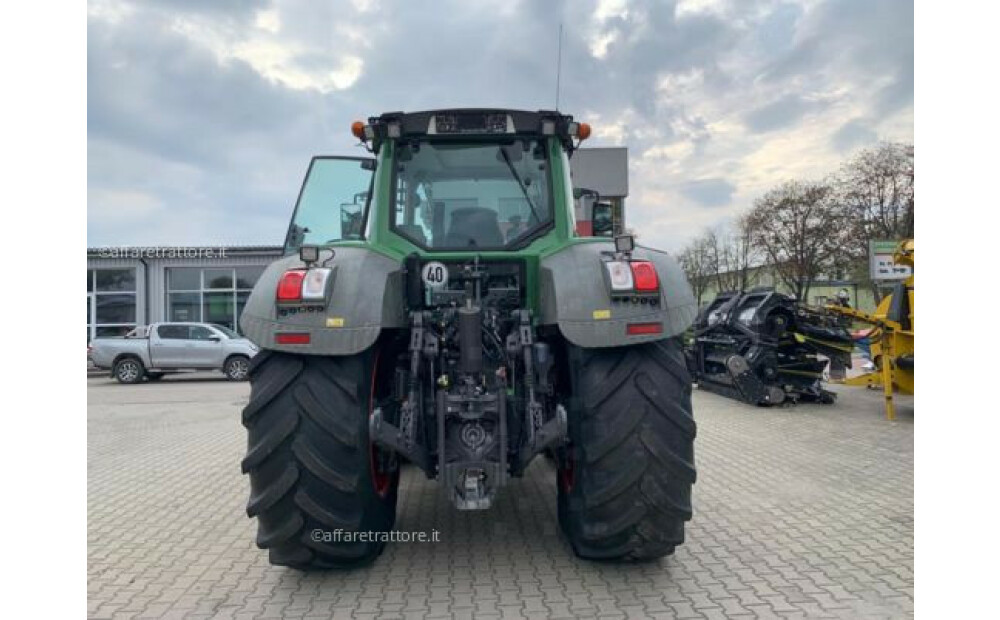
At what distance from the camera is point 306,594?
3.46 meters

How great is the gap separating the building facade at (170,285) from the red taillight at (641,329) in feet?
73.9

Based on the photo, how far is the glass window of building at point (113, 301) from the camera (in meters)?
24.1

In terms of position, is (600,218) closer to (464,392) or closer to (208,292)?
(464,392)

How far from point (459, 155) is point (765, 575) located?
304cm

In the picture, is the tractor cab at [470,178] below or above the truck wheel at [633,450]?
above

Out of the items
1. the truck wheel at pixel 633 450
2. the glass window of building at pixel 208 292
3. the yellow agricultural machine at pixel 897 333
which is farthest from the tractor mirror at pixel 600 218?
the glass window of building at pixel 208 292

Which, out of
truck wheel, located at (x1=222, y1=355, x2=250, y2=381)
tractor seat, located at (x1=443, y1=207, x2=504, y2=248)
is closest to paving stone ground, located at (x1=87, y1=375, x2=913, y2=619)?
tractor seat, located at (x1=443, y1=207, x2=504, y2=248)

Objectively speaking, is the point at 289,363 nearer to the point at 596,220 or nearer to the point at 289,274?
the point at 289,274

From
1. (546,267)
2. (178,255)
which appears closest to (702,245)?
(178,255)

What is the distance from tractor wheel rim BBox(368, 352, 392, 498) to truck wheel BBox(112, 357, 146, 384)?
1569 cm

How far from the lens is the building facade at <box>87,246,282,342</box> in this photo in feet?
78.5

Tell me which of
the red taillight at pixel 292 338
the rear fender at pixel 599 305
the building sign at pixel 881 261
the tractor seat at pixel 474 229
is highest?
the building sign at pixel 881 261

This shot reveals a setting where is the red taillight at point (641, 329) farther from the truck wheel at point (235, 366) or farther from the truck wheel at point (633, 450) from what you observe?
the truck wheel at point (235, 366)

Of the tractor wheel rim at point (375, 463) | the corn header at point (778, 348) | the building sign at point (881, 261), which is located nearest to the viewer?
the tractor wheel rim at point (375, 463)
